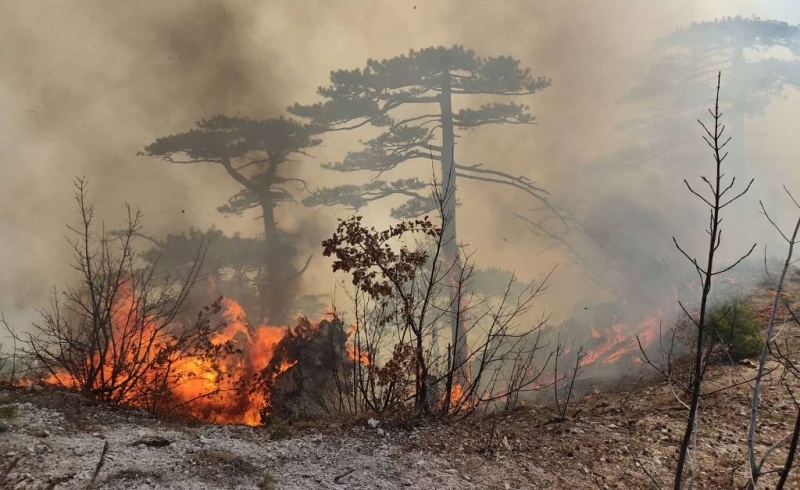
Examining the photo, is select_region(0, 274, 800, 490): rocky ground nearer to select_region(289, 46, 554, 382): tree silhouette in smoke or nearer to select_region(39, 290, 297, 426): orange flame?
select_region(39, 290, 297, 426): orange flame

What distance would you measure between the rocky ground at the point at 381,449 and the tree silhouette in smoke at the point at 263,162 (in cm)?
994

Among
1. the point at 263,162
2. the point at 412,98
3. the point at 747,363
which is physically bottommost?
the point at 747,363

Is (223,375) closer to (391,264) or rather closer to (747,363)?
(391,264)

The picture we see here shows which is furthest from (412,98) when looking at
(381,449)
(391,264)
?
(381,449)

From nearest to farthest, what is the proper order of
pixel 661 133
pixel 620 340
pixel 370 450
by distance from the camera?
pixel 370 450 < pixel 620 340 < pixel 661 133

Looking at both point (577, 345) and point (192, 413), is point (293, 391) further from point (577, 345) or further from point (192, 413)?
point (577, 345)

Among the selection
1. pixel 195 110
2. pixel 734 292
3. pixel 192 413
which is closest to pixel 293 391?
pixel 192 413

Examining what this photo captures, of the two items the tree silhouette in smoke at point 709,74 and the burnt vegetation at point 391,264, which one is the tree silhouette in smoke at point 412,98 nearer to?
the burnt vegetation at point 391,264

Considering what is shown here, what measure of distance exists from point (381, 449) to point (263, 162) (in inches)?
510

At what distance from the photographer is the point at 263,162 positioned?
15.7m

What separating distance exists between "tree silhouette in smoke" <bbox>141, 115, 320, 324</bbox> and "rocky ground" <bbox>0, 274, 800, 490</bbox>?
994cm

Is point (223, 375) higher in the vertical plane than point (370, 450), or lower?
higher

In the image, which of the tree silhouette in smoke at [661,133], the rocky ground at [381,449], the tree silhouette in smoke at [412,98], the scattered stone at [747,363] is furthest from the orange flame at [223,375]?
the tree silhouette in smoke at [661,133]

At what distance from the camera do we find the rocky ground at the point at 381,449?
4.13 meters
